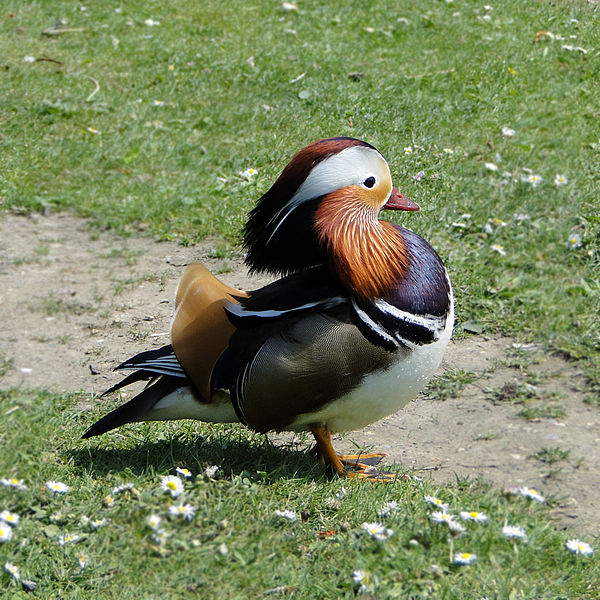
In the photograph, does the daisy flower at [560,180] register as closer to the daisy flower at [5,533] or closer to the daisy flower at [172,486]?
the daisy flower at [172,486]

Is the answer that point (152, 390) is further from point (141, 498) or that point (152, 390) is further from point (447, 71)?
point (447, 71)

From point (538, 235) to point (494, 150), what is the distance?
3.35 ft

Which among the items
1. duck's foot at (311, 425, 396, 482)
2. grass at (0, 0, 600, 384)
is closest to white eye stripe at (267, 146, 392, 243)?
duck's foot at (311, 425, 396, 482)

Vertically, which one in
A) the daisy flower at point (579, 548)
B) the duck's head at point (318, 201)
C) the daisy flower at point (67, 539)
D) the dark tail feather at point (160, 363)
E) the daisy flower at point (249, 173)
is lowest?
the daisy flower at point (67, 539)

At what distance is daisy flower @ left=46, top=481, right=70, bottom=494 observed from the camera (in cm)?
292

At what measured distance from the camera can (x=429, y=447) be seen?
364cm

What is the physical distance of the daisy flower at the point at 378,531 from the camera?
8.80 feet

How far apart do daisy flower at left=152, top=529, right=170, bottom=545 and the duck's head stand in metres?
1.00

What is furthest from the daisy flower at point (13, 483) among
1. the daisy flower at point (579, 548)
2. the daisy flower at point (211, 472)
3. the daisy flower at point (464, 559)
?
the daisy flower at point (579, 548)

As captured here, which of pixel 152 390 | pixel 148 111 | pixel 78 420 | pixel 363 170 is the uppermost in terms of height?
pixel 363 170

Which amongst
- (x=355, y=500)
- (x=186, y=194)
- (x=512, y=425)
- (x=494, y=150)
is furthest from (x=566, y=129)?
(x=355, y=500)

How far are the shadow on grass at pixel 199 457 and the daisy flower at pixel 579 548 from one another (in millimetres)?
891

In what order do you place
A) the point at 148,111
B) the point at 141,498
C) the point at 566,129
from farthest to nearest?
1. the point at 148,111
2. the point at 566,129
3. the point at 141,498

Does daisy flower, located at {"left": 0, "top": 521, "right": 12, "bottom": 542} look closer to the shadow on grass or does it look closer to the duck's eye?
the shadow on grass
